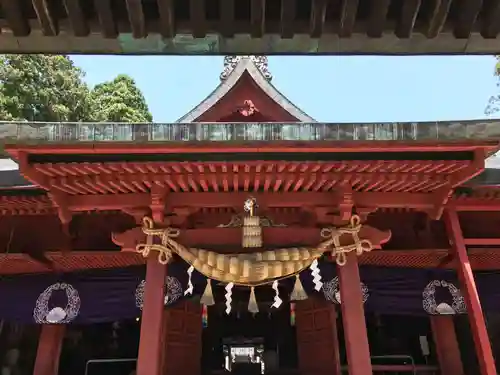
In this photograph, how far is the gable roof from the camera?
9.77 meters

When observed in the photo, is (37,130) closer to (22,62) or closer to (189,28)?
(189,28)

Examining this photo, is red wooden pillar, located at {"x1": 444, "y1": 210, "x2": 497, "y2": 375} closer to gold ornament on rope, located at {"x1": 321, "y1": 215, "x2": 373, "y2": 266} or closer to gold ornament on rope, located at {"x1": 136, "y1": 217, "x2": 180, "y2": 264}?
gold ornament on rope, located at {"x1": 321, "y1": 215, "x2": 373, "y2": 266}

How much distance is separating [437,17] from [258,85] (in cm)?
717

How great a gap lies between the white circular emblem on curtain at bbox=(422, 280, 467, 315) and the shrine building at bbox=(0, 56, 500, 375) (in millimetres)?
22

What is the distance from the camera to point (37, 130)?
5.39 meters

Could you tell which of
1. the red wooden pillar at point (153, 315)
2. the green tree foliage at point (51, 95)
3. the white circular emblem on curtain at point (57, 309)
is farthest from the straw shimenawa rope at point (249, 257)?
the green tree foliage at point (51, 95)

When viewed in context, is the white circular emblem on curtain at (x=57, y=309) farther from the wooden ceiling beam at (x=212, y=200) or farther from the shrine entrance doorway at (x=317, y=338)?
the shrine entrance doorway at (x=317, y=338)

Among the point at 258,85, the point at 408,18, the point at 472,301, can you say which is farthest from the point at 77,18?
the point at 258,85

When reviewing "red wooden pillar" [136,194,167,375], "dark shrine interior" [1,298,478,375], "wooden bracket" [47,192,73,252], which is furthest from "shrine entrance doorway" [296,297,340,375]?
"wooden bracket" [47,192,73,252]

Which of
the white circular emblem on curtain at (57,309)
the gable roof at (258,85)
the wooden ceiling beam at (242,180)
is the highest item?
the gable roof at (258,85)

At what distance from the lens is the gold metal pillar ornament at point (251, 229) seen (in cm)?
600

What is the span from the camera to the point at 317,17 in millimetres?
2865

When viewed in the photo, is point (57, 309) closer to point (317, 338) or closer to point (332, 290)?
point (317, 338)

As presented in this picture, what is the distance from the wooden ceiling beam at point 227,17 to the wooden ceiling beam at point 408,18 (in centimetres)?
103
